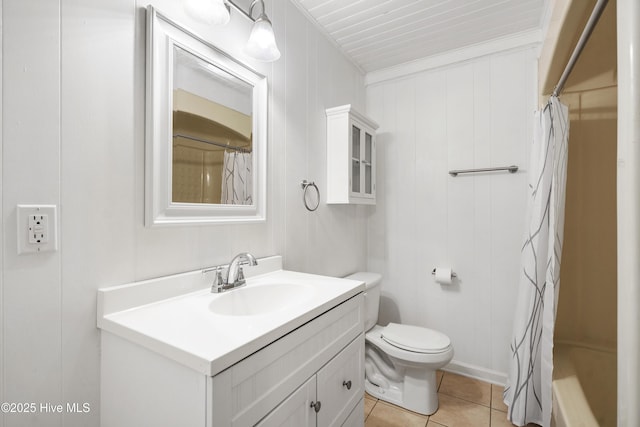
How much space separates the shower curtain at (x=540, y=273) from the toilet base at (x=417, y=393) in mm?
403

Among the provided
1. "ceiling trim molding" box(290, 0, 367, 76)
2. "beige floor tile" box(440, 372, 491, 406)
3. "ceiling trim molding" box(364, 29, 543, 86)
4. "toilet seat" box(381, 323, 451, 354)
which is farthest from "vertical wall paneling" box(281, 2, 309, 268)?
"beige floor tile" box(440, 372, 491, 406)

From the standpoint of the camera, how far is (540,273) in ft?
5.00

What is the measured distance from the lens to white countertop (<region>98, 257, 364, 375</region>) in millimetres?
674

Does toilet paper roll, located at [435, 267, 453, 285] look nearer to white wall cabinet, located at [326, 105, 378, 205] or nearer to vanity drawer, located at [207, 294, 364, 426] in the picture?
white wall cabinet, located at [326, 105, 378, 205]

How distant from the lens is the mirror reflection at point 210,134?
1.08 m

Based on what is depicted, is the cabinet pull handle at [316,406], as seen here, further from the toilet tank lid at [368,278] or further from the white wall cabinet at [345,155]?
the white wall cabinet at [345,155]

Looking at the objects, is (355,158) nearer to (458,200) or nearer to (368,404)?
(458,200)

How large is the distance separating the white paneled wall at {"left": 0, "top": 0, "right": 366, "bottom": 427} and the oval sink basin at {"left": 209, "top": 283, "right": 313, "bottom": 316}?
0.60 ft

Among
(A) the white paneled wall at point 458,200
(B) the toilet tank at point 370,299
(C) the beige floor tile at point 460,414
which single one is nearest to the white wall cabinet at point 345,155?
(A) the white paneled wall at point 458,200

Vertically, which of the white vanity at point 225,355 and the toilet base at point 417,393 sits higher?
the white vanity at point 225,355

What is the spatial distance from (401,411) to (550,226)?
1287 millimetres

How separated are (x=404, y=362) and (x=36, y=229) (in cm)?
171

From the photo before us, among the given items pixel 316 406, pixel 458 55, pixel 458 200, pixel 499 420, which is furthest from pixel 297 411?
pixel 458 55

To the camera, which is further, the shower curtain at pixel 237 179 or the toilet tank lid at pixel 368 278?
the toilet tank lid at pixel 368 278
